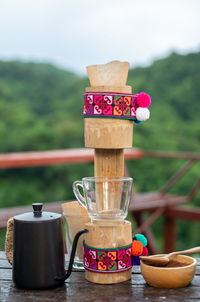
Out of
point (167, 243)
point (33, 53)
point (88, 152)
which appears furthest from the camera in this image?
point (33, 53)

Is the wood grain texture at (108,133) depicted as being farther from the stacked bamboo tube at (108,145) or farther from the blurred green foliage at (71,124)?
the blurred green foliage at (71,124)

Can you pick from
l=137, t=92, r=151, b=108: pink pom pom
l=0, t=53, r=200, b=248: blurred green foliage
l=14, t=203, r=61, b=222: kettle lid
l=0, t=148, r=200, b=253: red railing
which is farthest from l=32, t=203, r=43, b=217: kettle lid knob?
l=0, t=53, r=200, b=248: blurred green foliage

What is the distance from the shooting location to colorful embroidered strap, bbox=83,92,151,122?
3.27 ft

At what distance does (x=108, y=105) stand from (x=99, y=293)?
0.44m

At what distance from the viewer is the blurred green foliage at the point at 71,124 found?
8.63 metres

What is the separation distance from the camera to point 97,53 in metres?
10.4

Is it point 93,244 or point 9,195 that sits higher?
point 93,244

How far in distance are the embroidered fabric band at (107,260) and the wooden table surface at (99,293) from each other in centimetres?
4

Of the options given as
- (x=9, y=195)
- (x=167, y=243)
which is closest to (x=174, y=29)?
(x=9, y=195)

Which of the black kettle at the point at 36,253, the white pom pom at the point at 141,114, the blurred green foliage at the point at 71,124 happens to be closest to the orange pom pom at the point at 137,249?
the black kettle at the point at 36,253

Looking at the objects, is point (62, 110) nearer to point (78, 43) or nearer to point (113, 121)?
point (78, 43)

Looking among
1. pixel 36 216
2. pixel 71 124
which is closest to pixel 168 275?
pixel 36 216

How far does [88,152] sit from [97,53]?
25.2ft

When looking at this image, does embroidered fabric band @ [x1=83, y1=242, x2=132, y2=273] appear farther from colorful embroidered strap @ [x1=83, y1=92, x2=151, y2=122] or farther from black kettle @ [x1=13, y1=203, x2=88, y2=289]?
colorful embroidered strap @ [x1=83, y1=92, x2=151, y2=122]
